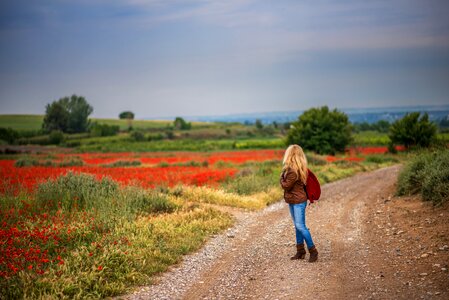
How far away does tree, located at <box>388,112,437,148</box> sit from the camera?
44.6 metres

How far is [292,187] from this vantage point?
29.1 feet

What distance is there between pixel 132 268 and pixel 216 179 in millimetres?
13738

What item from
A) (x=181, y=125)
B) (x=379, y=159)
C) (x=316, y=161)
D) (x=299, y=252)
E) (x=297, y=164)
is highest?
(x=181, y=125)

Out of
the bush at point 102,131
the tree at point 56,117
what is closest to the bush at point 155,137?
the bush at point 102,131

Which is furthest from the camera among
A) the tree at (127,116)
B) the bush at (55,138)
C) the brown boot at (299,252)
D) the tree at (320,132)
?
the tree at (127,116)

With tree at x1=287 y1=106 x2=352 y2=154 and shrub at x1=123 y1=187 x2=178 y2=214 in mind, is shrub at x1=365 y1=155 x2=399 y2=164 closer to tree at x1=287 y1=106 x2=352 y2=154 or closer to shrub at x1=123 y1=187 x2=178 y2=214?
tree at x1=287 y1=106 x2=352 y2=154

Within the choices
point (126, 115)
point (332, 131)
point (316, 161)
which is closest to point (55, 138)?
point (332, 131)

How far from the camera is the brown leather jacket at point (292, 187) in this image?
872cm

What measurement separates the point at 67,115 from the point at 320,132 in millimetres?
73716

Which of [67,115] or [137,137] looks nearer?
[137,137]

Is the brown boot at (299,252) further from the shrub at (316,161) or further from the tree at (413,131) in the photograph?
Answer: the tree at (413,131)

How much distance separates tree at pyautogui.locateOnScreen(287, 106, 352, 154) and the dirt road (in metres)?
30.6

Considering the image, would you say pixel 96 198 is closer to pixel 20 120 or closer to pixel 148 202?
pixel 148 202

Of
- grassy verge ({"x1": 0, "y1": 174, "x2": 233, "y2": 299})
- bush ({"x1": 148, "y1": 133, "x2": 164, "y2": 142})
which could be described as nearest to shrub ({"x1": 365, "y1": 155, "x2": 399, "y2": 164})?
grassy verge ({"x1": 0, "y1": 174, "x2": 233, "y2": 299})
